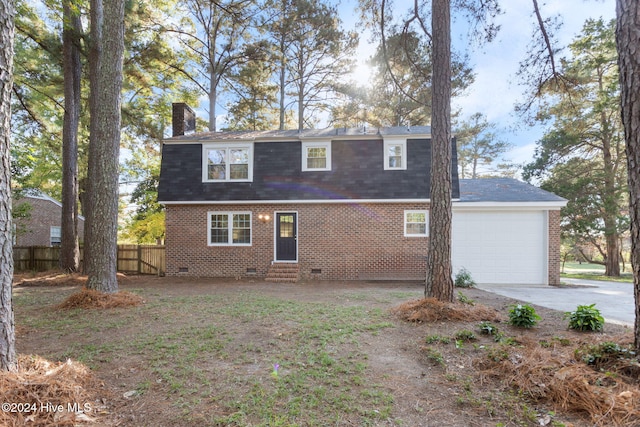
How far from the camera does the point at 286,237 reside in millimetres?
Result: 10516

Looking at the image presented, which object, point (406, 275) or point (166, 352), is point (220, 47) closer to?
point (406, 275)

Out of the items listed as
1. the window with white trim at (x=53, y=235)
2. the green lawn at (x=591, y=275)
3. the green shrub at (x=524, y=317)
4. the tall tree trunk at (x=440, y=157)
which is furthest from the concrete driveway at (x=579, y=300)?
the window with white trim at (x=53, y=235)

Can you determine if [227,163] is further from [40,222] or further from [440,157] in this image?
[40,222]

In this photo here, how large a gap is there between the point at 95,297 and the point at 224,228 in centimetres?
540

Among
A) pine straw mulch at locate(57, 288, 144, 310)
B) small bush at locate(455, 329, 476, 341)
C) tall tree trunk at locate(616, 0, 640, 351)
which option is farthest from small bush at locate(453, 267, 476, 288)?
pine straw mulch at locate(57, 288, 144, 310)

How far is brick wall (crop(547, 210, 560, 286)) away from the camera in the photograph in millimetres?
9000

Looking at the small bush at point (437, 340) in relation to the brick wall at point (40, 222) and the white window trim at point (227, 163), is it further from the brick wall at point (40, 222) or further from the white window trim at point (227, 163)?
the brick wall at point (40, 222)

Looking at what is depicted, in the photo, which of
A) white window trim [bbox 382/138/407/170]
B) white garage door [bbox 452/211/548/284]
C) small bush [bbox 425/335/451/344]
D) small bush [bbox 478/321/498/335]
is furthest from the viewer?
white window trim [bbox 382/138/407/170]

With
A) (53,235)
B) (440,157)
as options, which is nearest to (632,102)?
(440,157)

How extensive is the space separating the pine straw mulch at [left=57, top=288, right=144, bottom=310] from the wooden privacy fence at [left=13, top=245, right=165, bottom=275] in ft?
20.3

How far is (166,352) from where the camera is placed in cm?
340

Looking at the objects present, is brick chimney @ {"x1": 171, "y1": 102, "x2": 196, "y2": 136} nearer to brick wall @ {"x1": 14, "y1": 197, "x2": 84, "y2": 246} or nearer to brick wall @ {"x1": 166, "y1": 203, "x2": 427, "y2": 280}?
brick wall @ {"x1": 166, "y1": 203, "x2": 427, "y2": 280}

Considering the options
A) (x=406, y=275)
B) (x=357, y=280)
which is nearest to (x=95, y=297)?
(x=357, y=280)

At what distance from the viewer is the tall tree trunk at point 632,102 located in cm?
267
